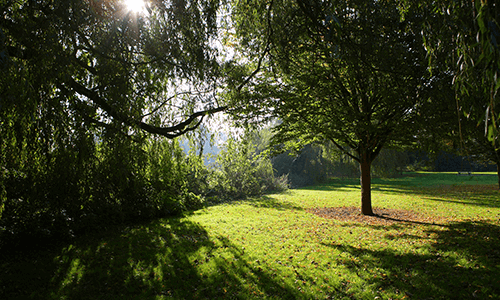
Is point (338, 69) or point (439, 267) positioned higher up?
point (338, 69)

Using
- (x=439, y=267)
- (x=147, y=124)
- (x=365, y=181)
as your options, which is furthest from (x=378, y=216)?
(x=147, y=124)

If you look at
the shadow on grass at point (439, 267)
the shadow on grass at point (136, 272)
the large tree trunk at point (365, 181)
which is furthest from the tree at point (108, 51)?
the large tree trunk at point (365, 181)

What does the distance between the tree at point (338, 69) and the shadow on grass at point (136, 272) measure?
3.92 metres

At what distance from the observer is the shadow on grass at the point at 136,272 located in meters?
4.04

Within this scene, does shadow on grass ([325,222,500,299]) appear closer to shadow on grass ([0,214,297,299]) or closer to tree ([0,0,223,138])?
shadow on grass ([0,214,297,299])

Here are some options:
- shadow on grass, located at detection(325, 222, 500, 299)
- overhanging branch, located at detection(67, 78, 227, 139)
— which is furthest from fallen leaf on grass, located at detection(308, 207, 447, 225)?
overhanging branch, located at detection(67, 78, 227, 139)

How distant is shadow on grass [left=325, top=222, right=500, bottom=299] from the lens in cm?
400

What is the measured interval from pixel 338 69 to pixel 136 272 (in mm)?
6290

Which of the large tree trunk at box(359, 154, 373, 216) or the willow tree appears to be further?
the large tree trunk at box(359, 154, 373, 216)

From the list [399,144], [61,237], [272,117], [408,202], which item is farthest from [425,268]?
[408,202]

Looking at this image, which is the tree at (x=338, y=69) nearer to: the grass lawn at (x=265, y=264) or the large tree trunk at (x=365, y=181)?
the large tree trunk at (x=365, y=181)

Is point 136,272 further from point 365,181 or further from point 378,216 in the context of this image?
point 378,216

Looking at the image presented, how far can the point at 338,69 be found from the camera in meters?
6.48

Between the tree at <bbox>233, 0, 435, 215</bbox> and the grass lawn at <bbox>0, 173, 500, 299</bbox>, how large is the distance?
2.76 m
